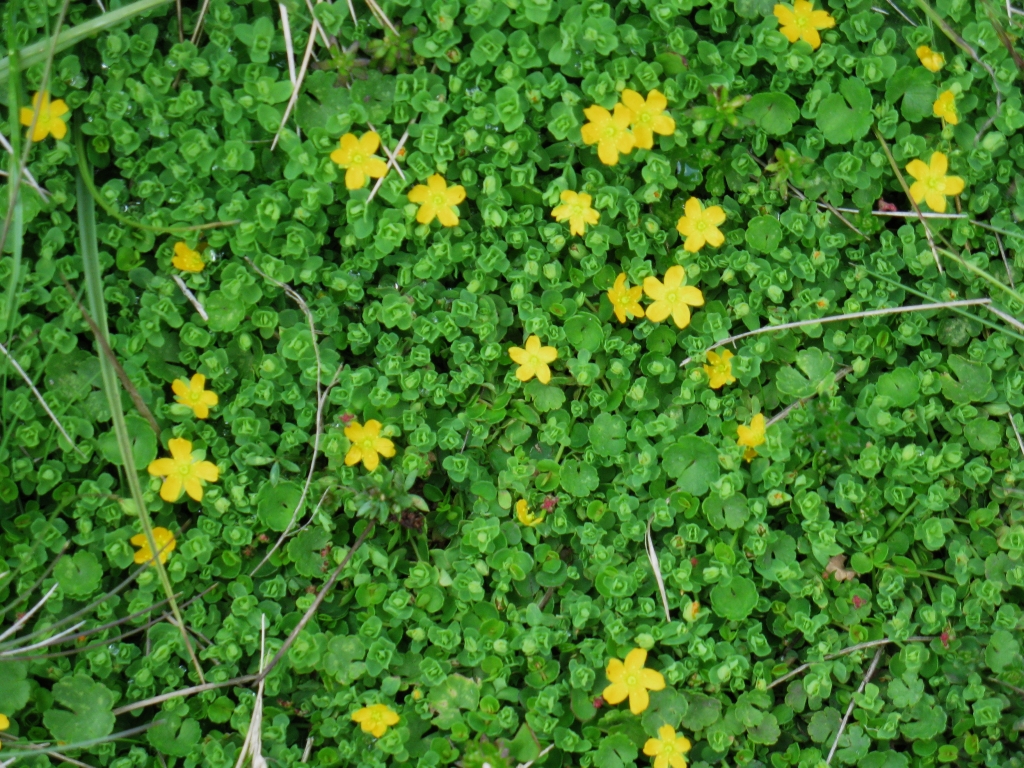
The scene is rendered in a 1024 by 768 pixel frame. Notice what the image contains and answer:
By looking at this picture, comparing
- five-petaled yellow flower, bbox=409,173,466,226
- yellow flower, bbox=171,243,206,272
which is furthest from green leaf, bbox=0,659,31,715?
five-petaled yellow flower, bbox=409,173,466,226

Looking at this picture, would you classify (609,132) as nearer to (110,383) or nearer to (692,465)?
(692,465)

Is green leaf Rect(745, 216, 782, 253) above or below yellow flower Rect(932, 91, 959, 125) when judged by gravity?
below

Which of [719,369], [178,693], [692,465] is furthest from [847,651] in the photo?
[178,693]

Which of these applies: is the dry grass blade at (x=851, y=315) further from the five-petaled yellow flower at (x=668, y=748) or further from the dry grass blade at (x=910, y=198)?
the five-petaled yellow flower at (x=668, y=748)

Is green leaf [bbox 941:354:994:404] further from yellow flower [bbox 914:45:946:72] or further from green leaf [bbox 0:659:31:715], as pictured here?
green leaf [bbox 0:659:31:715]

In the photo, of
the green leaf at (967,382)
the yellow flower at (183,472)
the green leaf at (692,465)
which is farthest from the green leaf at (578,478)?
the green leaf at (967,382)

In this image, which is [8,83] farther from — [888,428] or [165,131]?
[888,428]

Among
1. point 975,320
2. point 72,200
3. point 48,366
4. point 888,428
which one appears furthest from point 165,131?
point 975,320
